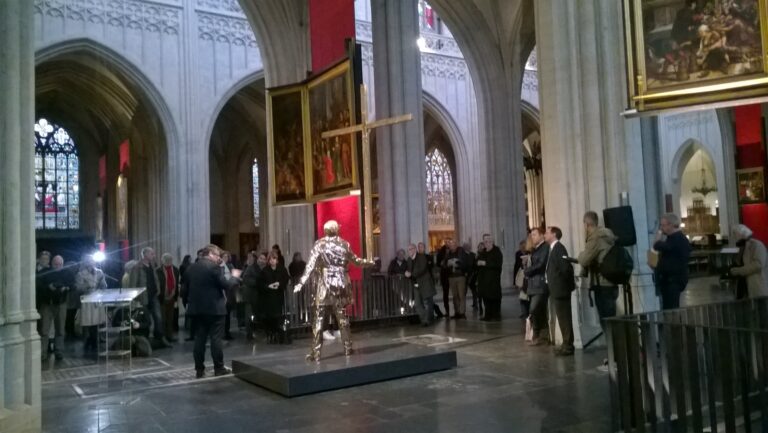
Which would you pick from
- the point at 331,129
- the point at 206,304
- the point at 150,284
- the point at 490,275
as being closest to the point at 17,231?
the point at 206,304

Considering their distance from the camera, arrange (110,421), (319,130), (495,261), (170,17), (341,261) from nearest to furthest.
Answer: (110,421), (341,261), (319,130), (495,261), (170,17)

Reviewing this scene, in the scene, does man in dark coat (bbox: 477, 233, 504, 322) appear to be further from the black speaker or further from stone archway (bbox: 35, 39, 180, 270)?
stone archway (bbox: 35, 39, 180, 270)

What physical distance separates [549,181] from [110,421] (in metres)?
5.73

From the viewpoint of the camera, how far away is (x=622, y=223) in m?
7.07

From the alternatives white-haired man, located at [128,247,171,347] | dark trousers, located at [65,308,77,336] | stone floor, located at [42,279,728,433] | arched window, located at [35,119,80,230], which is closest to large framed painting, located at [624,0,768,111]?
stone floor, located at [42,279,728,433]

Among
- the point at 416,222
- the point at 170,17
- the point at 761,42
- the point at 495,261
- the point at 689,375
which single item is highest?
the point at 170,17

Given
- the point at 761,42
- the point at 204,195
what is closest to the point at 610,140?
the point at 761,42

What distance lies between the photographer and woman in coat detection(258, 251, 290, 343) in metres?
9.50

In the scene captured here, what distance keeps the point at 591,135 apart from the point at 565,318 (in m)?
2.29

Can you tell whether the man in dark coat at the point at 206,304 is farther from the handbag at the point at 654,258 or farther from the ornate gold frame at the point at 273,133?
the handbag at the point at 654,258

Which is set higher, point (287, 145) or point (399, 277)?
point (287, 145)

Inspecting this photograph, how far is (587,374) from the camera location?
245 inches

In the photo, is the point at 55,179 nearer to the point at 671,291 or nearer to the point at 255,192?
the point at 255,192

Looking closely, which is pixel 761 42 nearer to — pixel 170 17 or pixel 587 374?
pixel 587 374
